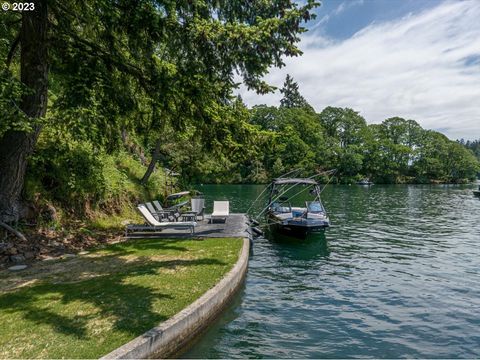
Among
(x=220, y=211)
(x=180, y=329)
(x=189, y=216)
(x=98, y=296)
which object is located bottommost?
(x=180, y=329)

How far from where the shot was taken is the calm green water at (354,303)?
7.97m

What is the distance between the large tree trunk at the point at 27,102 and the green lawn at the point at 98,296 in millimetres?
3071

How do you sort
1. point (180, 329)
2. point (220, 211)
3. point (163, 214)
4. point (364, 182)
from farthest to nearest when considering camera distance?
point (364, 182) → point (220, 211) → point (163, 214) → point (180, 329)

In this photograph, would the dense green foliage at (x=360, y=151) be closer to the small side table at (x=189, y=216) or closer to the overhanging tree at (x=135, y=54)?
the small side table at (x=189, y=216)

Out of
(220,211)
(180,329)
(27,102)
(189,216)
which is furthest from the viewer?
(220,211)

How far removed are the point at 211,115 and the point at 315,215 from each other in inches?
457

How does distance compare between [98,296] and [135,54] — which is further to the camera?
[135,54]

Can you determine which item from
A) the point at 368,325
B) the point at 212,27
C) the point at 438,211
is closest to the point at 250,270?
the point at 368,325

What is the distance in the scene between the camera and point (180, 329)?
708 cm

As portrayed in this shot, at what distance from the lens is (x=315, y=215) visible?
71.9 feet

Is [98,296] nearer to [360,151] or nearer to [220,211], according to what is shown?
[220,211]

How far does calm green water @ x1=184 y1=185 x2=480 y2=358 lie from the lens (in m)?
7.97

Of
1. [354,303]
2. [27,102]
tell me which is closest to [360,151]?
[354,303]

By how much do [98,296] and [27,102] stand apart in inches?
282
